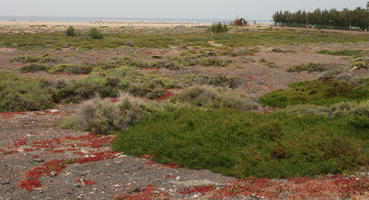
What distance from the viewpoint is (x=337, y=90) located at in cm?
1467

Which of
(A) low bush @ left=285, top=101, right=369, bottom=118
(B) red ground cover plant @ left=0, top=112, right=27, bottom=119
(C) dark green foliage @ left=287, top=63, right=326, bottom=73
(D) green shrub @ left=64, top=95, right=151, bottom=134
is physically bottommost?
(B) red ground cover plant @ left=0, top=112, right=27, bottom=119

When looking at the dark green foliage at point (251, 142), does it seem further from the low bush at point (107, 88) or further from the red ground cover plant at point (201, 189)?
the low bush at point (107, 88)

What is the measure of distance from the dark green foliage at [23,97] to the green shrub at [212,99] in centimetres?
542

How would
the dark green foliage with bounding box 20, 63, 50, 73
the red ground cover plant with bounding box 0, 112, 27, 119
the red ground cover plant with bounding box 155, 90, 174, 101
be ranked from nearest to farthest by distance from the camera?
the red ground cover plant with bounding box 0, 112, 27, 119 → the red ground cover plant with bounding box 155, 90, 174, 101 → the dark green foliage with bounding box 20, 63, 50, 73

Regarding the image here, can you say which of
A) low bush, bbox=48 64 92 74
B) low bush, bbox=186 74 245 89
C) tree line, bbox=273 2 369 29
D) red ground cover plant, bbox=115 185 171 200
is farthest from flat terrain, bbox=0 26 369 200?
tree line, bbox=273 2 369 29

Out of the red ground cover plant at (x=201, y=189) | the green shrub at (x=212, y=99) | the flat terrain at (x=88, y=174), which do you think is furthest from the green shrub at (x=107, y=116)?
the red ground cover plant at (x=201, y=189)

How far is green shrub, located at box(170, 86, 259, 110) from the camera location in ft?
43.0

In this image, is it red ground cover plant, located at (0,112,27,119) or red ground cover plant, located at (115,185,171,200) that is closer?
red ground cover plant, located at (115,185,171,200)

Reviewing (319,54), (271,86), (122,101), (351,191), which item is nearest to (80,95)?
(122,101)

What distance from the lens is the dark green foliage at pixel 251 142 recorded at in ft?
22.6

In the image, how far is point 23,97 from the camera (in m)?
13.7

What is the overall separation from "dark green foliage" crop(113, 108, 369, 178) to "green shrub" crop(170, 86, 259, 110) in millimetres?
2215

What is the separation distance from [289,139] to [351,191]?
2.64 meters

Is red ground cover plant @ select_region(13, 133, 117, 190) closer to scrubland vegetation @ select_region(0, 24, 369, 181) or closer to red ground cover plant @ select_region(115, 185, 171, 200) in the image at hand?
scrubland vegetation @ select_region(0, 24, 369, 181)
